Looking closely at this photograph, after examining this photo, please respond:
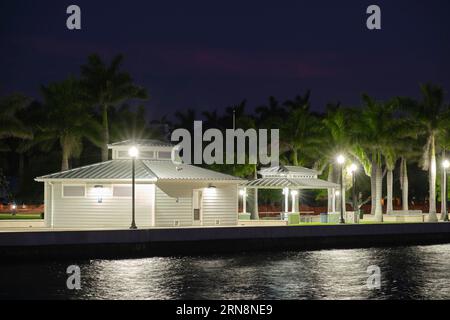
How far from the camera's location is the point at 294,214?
6072 centimetres

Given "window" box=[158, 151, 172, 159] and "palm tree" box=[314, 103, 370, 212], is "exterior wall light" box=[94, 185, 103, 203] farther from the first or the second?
"palm tree" box=[314, 103, 370, 212]

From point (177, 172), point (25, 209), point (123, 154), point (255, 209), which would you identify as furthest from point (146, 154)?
point (25, 209)

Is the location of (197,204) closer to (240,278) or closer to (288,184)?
(288,184)

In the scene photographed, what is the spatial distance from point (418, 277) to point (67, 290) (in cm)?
1626

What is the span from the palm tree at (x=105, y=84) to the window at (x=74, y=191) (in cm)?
1548

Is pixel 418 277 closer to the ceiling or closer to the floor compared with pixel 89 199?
closer to the floor

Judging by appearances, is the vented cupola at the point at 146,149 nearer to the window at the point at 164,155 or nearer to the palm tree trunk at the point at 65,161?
the window at the point at 164,155

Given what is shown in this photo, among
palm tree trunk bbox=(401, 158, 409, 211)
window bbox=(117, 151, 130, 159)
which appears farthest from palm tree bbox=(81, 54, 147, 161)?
palm tree trunk bbox=(401, 158, 409, 211)

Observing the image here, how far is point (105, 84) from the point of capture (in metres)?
70.1

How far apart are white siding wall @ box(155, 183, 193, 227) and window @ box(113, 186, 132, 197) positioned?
6.01 feet

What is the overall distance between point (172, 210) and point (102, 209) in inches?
169

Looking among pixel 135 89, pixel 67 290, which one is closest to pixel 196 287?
pixel 67 290

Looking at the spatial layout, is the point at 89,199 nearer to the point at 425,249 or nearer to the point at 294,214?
the point at 294,214
